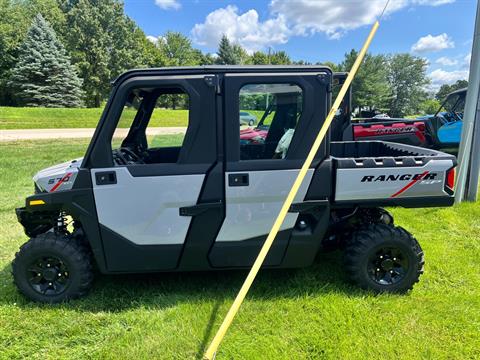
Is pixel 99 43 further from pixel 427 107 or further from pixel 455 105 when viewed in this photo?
pixel 427 107

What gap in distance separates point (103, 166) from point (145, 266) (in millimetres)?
952

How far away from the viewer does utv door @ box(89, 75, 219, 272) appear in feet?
9.16

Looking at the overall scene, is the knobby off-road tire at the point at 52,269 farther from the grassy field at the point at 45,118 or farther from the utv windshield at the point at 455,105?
the grassy field at the point at 45,118

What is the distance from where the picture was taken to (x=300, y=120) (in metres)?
2.86

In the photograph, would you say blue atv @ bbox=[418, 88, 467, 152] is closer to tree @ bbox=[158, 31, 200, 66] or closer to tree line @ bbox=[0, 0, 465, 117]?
tree line @ bbox=[0, 0, 465, 117]

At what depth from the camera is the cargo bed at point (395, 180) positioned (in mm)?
2922

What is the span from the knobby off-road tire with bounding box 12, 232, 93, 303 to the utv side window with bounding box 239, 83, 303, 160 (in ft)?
5.61

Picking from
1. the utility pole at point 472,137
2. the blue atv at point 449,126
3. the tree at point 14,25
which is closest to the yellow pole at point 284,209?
the utility pole at point 472,137

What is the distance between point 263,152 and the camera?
2.95 m

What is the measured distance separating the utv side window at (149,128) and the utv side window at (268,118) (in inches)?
20.0

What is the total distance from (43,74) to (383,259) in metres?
33.2

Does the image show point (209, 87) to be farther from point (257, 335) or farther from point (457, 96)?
point (457, 96)

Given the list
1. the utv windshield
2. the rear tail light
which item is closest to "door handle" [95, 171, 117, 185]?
the rear tail light

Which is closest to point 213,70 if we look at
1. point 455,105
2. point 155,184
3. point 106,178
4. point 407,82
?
point 155,184
